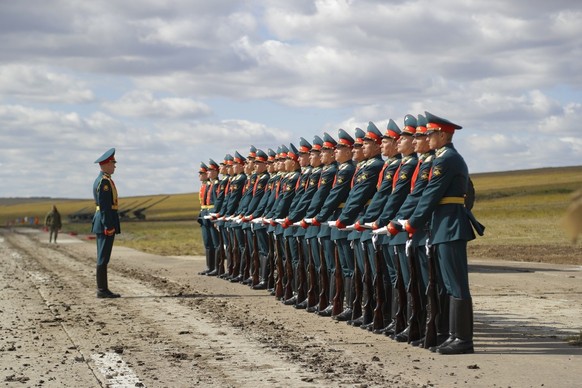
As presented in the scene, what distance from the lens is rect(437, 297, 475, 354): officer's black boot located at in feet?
29.6

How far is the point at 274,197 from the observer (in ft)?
51.0

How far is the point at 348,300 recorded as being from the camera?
11992mm

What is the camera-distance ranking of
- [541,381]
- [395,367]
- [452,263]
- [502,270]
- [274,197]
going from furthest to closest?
[502,270] → [274,197] → [452,263] → [395,367] → [541,381]

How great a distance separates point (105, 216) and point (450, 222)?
7383 mm

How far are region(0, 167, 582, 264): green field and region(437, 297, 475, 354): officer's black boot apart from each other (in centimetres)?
281

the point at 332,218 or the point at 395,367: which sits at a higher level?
the point at 332,218

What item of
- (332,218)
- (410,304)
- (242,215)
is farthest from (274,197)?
(410,304)

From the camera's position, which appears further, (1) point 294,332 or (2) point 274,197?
(2) point 274,197

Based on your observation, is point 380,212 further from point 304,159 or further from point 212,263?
point 212,263

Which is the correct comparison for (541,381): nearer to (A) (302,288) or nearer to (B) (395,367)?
(B) (395,367)

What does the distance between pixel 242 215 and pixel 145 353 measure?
321 inches

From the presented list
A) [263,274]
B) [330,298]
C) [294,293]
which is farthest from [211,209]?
[330,298]

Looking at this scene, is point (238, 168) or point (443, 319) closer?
point (443, 319)

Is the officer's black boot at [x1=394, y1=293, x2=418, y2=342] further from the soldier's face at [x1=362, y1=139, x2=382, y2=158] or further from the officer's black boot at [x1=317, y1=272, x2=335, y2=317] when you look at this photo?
the officer's black boot at [x1=317, y1=272, x2=335, y2=317]
